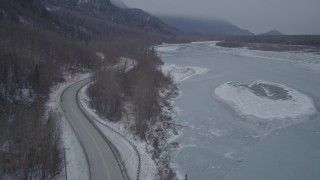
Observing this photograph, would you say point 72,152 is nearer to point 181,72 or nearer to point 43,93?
point 43,93

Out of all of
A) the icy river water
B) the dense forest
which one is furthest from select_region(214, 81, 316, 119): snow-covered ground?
the dense forest

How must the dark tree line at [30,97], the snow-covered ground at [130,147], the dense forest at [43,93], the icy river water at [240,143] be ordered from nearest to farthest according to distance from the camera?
1. the dark tree line at [30,97]
2. the dense forest at [43,93]
3. the snow-covered ground at [130,147]
4. the icy river water at [240,143]

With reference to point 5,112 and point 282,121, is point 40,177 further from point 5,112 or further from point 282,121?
point 282,121

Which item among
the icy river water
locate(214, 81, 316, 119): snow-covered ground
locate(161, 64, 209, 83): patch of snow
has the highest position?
locate(161, 64, 209, 83): patch of snow

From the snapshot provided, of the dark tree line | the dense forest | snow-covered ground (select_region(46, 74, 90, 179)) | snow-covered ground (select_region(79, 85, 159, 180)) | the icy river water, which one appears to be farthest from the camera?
the icy river water

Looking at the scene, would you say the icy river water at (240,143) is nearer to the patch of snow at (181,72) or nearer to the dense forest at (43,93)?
the dense forest at (43,93)

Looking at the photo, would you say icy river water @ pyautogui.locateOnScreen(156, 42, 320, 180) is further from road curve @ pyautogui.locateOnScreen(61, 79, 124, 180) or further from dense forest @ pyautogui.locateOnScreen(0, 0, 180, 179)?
road curve @ pyautogui.locateOnScreen(61, 79, 124, 180)

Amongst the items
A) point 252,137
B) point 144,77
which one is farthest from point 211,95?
point 252,137

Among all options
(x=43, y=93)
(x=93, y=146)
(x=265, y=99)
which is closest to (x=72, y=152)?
(x=93, y=146)

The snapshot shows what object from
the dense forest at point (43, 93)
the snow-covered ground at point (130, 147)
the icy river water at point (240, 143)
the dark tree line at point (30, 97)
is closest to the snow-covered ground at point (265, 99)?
the icy river water at point (240, 143)
